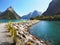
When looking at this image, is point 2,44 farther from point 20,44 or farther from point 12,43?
point 20,44

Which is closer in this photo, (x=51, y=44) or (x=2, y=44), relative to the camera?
(x=2, y=44)

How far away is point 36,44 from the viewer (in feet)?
38.7

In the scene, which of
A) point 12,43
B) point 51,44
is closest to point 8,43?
point 12,43

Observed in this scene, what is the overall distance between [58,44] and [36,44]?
3.19m

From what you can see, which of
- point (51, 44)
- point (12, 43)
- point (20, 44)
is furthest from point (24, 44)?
point (51, 44)

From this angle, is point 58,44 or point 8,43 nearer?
point 8,43

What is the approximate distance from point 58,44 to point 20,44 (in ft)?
18.4

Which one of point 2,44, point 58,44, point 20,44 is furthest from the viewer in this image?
point 58,44

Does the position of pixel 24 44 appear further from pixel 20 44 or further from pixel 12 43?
pixel 12 43

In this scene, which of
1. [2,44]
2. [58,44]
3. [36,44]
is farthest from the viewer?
[58,44]

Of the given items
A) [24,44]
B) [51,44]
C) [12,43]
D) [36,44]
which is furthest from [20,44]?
[51,44]

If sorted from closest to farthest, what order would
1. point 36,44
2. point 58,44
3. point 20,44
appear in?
point 20,44 < point 36,44 < point 58,44

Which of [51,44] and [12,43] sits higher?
[12,43]

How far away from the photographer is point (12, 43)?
1107cm
